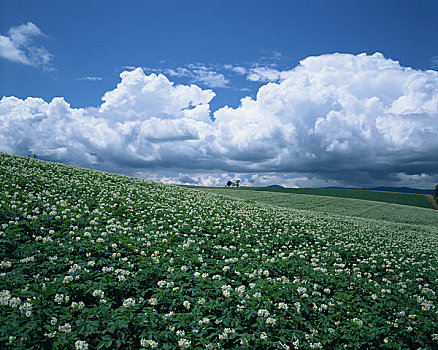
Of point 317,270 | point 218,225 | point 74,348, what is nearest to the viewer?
point 74,348

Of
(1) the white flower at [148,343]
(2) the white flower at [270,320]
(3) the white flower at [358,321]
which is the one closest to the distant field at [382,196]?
(3) the white flower at [358,321]

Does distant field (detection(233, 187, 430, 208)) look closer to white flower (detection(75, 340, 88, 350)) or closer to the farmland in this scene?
the farmland

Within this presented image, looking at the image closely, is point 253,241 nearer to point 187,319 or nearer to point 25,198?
point 187,319

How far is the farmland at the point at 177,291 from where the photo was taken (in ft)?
15.6

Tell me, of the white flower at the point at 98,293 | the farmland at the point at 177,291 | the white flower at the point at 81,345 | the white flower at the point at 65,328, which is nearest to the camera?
the white flower at the point at 81,345

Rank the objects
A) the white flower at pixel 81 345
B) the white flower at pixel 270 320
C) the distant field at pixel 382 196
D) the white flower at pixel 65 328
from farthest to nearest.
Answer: the distant field at pixel 382 196
the white flower at pixel 270 320
the white flower at pixel 65 328
the white flower at pixel 81 345

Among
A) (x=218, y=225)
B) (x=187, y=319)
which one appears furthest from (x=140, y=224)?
(x=187, y=319)

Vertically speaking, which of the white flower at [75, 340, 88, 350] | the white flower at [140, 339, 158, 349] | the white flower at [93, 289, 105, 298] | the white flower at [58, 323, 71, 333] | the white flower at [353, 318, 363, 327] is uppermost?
the white flower at [93, 289, 105, 298]

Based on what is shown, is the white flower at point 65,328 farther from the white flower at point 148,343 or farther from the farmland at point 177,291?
the white flower at point 148,343

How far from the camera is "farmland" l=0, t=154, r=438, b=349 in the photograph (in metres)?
4.77

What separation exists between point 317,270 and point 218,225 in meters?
6.02

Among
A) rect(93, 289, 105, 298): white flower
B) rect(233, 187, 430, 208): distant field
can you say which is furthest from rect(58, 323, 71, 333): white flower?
rect(233, 187, 430, 208): distant field

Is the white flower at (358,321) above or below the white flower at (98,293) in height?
below

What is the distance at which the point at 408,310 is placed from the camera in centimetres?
694
